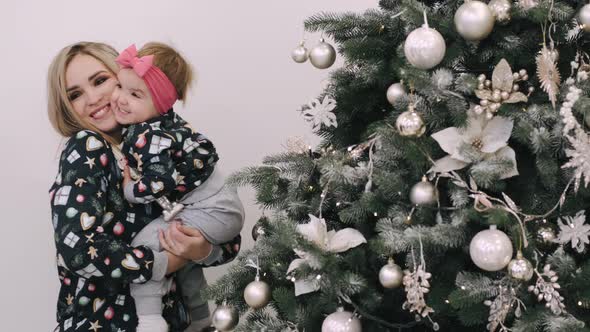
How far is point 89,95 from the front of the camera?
6.42 feet

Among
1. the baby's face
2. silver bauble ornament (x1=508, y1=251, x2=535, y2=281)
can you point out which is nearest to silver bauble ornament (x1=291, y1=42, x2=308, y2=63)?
the baby's face

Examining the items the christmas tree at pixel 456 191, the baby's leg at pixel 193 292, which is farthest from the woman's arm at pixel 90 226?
the christmas tree at pixel 456 191

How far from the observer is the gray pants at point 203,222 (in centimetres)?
183

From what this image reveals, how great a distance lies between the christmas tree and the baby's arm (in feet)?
1.25

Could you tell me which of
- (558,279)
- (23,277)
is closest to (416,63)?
(558,279)

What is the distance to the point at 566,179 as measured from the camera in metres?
1.27

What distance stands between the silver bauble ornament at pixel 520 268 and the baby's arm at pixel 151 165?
90 centimetres

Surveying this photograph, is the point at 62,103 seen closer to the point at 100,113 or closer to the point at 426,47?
the point at 100,113

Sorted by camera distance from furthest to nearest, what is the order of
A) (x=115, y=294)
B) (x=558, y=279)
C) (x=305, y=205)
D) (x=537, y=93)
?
(x=115, y=294)
(x=305, y=205)
(x=537, y=93)
(x=558, y=279)

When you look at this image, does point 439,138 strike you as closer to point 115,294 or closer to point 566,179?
point 566,179

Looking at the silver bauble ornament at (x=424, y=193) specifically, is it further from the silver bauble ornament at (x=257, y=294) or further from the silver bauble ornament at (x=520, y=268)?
the silver bauble ornament at (x=257, y=294)

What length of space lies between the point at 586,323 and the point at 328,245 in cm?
46

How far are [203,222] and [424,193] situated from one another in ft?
2.46

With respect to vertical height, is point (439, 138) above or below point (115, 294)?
above
